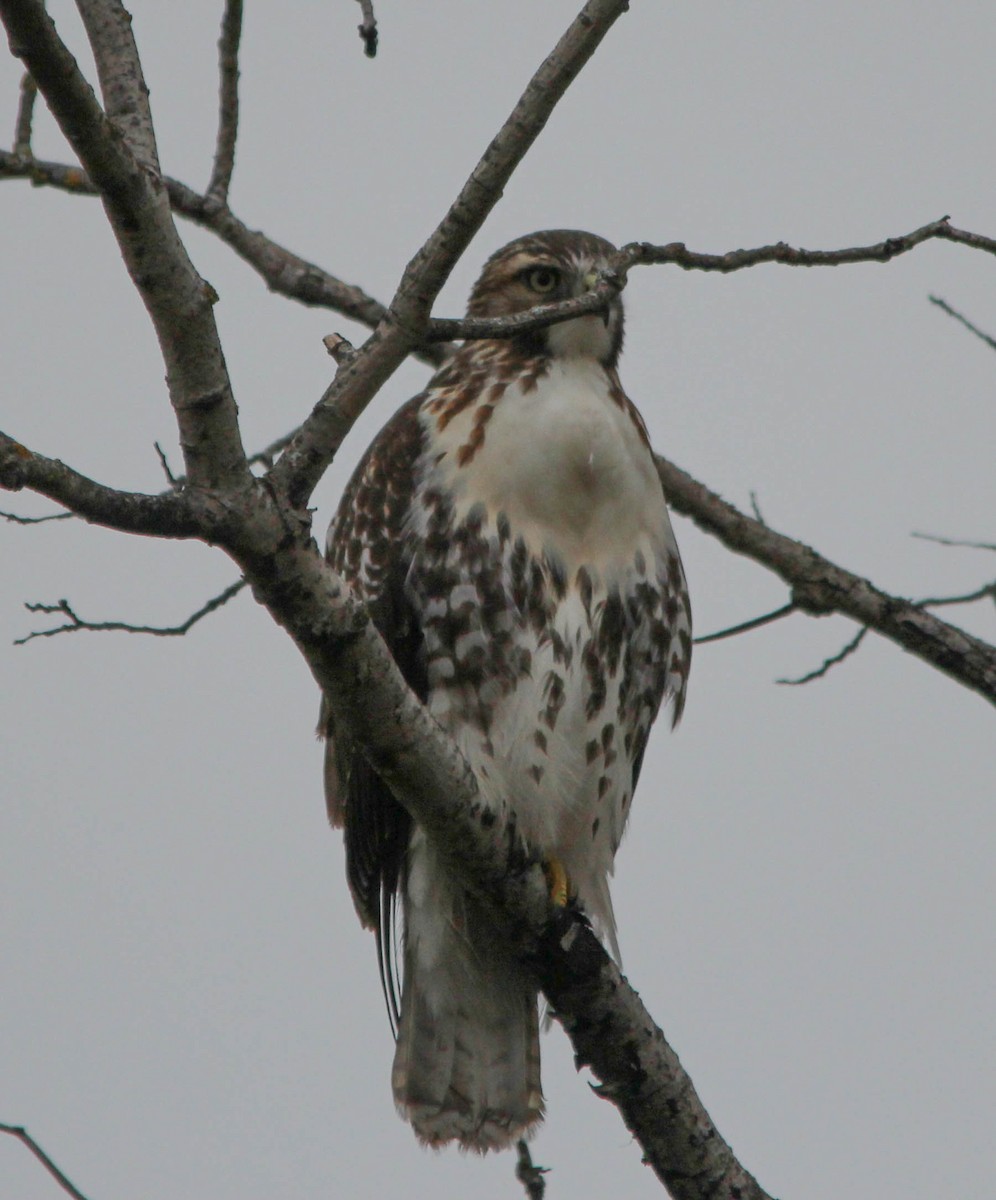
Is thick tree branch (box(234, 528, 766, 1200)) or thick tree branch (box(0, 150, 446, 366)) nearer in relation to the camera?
thick tree branch (box(234, 528, 766, 1200))

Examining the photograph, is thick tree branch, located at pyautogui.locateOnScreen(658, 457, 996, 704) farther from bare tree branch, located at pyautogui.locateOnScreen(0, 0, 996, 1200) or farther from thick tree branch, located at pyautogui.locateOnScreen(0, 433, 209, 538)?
thick tree branch, located at pyautogui.locateOnScreen(0, 433, 209, 538)

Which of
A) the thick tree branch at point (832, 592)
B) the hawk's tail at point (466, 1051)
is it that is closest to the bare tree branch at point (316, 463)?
the hawk's tail at point (466, 1051)

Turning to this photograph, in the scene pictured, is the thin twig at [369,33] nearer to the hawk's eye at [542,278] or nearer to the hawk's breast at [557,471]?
the hawk's breast at [557,471]

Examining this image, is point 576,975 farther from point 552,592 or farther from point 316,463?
point 316,463

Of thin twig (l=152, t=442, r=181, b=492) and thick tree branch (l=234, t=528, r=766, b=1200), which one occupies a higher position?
thin twig (l=152, t=442, r=181, b=492)

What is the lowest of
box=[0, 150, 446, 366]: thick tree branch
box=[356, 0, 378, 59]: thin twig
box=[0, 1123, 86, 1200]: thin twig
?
box=[0, 1123, 86, 1200]: thin twig

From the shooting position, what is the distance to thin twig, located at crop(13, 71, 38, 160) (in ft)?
14.2

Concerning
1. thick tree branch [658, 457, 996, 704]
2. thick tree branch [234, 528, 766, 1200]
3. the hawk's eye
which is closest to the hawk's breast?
the hawk's eye

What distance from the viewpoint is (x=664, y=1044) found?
3943mm

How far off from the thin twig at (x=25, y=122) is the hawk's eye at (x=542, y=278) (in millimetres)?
1485

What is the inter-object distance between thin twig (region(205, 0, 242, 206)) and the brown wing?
102 cm

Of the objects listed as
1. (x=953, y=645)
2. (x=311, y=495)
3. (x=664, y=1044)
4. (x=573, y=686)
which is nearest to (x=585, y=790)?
(x=573, y=686)

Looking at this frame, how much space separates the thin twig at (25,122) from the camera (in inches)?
171

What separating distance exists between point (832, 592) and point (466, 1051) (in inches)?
67.5
